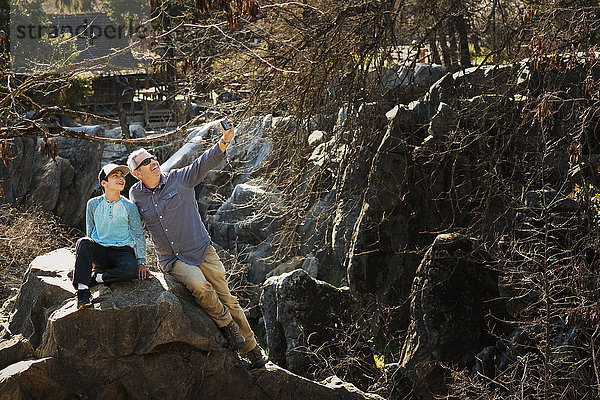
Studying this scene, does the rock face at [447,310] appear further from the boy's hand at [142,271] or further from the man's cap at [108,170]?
the man's cap at [108,170]

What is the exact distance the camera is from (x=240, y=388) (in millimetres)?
5777

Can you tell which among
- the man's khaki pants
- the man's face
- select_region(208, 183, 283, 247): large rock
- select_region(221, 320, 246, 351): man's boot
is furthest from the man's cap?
select_region(208, 183, 283, 247): large rock

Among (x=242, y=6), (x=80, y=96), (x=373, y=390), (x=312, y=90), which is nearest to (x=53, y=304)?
(x=242, y=6)

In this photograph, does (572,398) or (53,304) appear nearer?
(53,304)

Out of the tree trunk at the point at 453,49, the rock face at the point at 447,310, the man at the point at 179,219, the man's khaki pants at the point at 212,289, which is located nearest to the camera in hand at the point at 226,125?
the man at the point at 179,219

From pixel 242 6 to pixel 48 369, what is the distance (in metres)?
3.17

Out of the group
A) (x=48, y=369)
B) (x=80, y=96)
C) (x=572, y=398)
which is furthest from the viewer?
(x=80, y=96)

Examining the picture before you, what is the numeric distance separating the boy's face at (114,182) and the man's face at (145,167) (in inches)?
5.2

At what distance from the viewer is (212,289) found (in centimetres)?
557

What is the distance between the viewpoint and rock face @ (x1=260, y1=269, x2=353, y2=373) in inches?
432

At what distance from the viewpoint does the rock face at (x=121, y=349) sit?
208 inches

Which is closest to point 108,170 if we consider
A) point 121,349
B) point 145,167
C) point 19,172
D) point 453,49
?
point 145,167

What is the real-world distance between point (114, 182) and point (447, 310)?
5.55 metres

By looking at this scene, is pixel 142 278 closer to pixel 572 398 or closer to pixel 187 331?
pixel 187 331
